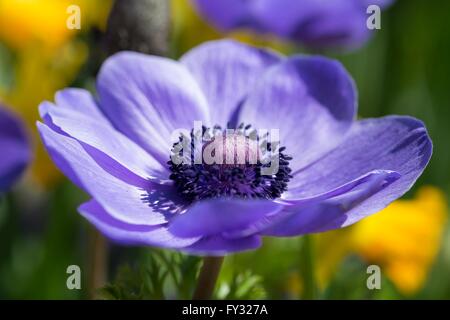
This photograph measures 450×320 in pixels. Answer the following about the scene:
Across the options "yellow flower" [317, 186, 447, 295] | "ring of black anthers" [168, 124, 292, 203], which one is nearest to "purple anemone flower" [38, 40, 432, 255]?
"ring of black anthers" [168, 124, 292, 203]

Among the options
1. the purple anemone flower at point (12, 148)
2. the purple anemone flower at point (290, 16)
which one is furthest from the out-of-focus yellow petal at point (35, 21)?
the purple anemone flower at point (12, 148)

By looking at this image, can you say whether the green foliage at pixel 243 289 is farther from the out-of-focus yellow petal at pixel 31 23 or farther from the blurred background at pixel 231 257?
the out-of-focus yellow petal at pixel 31 23

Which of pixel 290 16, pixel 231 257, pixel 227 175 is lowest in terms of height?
pixel 231 257

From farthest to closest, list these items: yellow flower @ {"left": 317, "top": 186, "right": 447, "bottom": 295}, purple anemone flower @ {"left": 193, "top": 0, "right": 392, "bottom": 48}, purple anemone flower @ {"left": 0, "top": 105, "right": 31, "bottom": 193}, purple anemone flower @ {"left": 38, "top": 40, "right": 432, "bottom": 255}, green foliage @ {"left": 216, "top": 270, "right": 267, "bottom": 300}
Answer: purple anemone flower @ {"left": 193, "top": 0, "right": 392, "bottom": 48}
yellow flower @ {"left": 317, "top": 186, "right": 447, "bottom": 295}
purple anemone flower @ {"left": 0, "top": 105, "right": 31, "bottom": 193}
green foliage @ {"left": 216, "top": 270, "right": 267, "bottom": 300}
purple anemone flower @ {"left": 38, "top": 40, "right": 432, "bottom": 255}

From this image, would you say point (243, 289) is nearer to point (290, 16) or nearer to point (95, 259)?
point (95, 259)

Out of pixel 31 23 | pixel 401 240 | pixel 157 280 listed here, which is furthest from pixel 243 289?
pixel 31 23

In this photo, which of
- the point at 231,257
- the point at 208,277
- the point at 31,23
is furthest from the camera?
the point at 31,23

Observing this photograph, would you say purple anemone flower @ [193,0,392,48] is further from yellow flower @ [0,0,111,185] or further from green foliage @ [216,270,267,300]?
green foliage @ [216,270,267,300]
